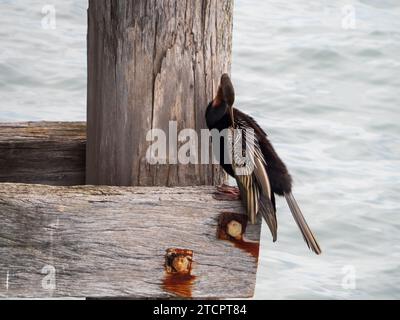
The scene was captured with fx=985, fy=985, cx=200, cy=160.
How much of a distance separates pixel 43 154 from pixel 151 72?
779 mm

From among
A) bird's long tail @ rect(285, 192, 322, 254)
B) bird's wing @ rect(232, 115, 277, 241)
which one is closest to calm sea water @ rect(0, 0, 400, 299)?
bird's long tail @ rect(285, 192, 322, 254)

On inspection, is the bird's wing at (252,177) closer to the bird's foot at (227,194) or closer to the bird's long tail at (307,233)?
the bird's foot at (227,194)

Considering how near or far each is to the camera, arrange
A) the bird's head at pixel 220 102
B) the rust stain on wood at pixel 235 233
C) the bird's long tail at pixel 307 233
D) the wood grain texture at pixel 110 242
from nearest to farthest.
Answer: the wood grain texture at pixel 110 242
the rust stain on wood at pixel 235 233
the bird's head at pixel 220 102
the bird's long tail at pixel 307 233

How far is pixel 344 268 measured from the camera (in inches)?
314

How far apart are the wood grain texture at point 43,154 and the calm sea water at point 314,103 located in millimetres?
3852

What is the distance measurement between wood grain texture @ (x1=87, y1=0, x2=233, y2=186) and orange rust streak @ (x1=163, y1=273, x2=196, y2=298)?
0.44m

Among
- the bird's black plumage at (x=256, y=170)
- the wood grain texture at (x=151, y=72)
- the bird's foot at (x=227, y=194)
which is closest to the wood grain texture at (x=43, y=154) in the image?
the wood grain texture at (x=151, y=72)

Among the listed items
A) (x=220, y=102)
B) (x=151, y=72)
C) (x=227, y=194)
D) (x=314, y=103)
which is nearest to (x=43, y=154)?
(x=151, y=72)

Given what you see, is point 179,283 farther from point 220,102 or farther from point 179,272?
point 220,102

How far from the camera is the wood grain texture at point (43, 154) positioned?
3.93 meters

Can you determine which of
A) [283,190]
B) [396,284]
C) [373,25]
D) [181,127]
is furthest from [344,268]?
[373,25]
